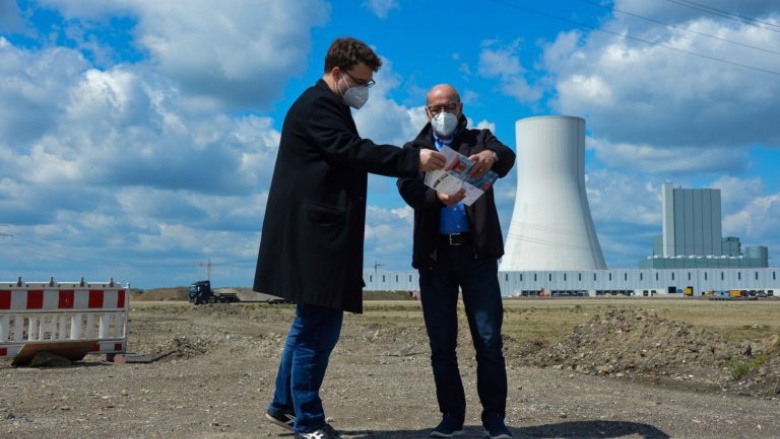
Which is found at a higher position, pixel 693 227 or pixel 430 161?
pixel 693 227

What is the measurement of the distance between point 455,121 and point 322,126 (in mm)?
722

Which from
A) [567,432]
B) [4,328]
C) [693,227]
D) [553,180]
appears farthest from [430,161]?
[693,227]

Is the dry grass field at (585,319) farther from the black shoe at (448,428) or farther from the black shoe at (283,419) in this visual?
the black shoe at (283,419)

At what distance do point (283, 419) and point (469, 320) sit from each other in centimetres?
89

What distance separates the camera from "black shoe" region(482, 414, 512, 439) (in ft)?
Result: 10.3

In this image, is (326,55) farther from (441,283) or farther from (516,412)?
(516,412)

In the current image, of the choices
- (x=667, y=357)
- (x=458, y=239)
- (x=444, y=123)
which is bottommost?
(x=667, y=357)

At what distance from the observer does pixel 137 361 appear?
7.42 metres

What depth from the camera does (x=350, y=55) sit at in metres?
3.01

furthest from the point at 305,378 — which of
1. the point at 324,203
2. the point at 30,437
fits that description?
the point at 30,437

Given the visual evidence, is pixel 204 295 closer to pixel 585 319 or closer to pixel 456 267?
pixel 585 319

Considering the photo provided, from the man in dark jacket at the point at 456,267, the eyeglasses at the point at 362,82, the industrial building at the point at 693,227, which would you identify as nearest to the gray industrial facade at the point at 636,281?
the industrial building at the point at 693,227

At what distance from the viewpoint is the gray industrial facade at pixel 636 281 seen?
64.4 meters

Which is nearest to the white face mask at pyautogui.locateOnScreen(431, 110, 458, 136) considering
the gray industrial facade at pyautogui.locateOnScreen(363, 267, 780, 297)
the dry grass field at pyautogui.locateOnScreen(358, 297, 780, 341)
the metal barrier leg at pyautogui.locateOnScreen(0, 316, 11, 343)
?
the metal barrier leg at pyautogui.locateOnScreen(0, 316, 11, 343)
